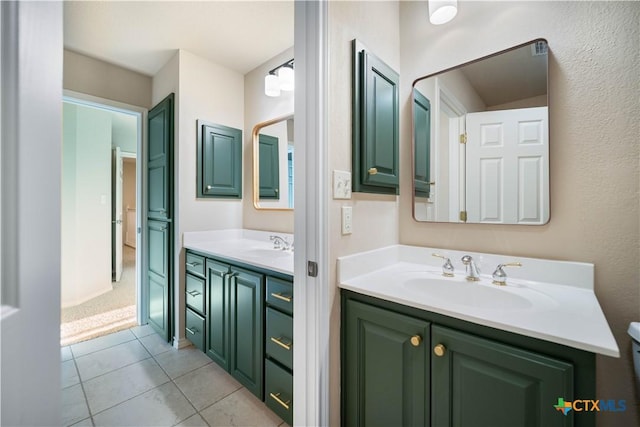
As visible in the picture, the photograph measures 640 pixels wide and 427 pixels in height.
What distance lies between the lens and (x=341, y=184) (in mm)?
1144

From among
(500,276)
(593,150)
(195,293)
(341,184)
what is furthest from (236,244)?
(593,150)

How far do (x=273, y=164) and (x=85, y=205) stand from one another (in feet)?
8.35

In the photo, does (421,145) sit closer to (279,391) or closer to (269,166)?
(269,166)

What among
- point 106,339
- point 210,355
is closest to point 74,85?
point 106,339

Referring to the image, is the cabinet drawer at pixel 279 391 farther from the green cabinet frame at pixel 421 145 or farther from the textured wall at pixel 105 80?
the textured wall at pixel 105 80

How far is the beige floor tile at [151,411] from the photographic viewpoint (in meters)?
1.42

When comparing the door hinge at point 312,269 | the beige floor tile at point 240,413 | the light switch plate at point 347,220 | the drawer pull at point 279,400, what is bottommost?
the beige floor tile at point 240,413

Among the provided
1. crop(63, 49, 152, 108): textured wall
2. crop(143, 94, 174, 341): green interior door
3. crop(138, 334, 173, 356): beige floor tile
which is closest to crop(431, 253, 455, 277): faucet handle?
crop(143, 94, 174, 341): green interior door

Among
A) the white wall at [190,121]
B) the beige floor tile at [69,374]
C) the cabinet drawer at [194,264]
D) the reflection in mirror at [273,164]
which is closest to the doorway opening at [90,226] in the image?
the beige floor tile at [69,374]

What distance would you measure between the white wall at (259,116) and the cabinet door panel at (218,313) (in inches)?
24.6

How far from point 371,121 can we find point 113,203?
4.26m

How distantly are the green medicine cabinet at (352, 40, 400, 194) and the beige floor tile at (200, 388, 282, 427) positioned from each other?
52.5 inches

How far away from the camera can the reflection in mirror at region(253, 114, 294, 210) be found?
7.20 ft

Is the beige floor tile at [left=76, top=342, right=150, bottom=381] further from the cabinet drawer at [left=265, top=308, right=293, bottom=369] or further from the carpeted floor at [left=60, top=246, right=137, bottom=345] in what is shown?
the cabinet drawer at [left=265, top=308, right=293, bottom=369]
